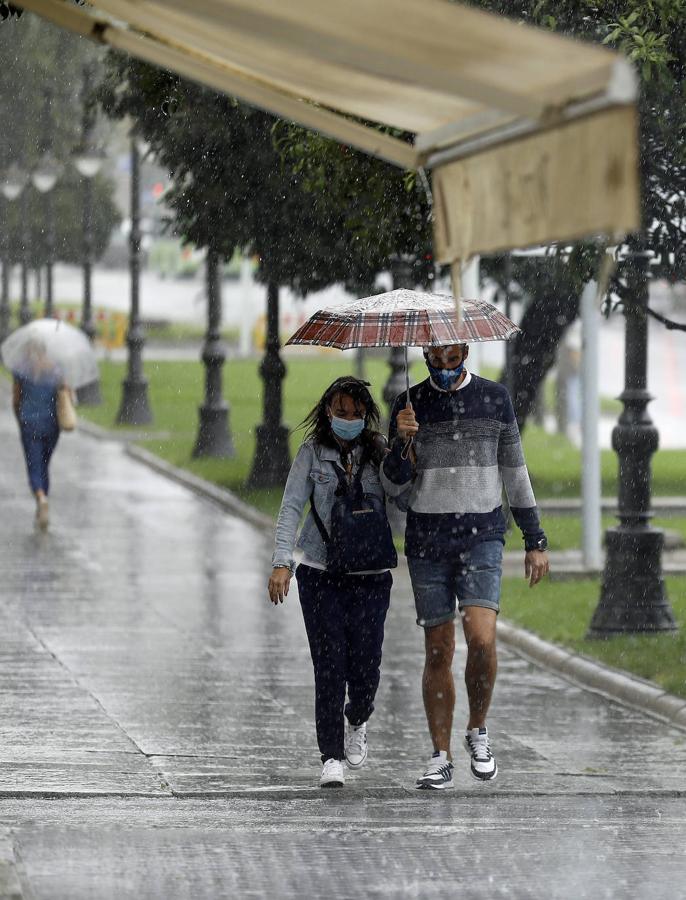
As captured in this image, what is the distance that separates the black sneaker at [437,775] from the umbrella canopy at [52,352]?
10.5 m

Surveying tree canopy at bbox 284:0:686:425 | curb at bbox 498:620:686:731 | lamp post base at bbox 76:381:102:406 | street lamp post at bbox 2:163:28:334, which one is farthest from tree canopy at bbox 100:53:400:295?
street lamp post at bbox 2:163:28:334

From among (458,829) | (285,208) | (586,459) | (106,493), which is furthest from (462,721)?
(106,493)

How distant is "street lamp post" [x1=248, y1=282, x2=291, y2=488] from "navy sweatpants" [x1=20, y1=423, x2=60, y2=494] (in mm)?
4183

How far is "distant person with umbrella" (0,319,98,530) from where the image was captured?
716 inches

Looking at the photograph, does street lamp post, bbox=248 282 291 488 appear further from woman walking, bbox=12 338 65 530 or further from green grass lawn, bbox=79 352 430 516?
woman walking, bbox=12 338 65 530

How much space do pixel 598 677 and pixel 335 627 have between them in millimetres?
3441

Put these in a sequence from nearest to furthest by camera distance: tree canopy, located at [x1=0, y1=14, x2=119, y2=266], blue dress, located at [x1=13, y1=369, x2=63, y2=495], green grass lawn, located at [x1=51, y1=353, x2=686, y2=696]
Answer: green grass lawn, located at [x1=51, y1=353, x2=686, y2=696]
blue dress, located at [x1=13, y1=369, x2=63, y2=495]
tree canopy, located at [x1=0, y1=14, x2=119, y2=266]

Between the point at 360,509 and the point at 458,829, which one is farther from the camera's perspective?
the point at 360,509

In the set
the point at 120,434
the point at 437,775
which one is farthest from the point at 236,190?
the point at 437,775

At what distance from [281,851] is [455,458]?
6.20 ft

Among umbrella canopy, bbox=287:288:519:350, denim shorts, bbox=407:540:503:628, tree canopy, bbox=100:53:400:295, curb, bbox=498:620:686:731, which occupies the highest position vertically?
tree canopy, bbox=100:53:400:295

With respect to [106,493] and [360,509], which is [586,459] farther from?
[106,493]

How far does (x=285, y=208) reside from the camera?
19125 mm

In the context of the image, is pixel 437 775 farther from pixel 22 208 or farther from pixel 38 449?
pixel 22 208
